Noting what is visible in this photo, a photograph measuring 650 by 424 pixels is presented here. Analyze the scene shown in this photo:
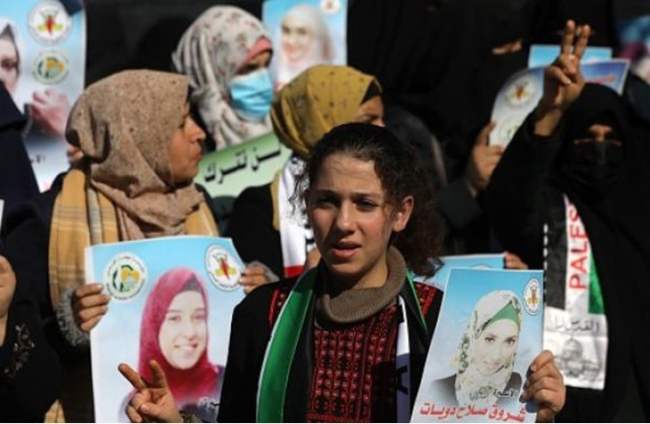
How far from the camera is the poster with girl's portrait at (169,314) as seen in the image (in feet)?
15.7

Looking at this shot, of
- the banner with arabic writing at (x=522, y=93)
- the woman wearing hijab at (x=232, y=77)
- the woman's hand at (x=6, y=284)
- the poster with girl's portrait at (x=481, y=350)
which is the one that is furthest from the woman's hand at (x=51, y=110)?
the poster with girl's portrait at (x=481, y=350)

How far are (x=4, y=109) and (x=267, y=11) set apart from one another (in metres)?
1.77

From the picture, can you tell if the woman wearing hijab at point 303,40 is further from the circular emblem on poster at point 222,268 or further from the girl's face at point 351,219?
the girl's face at point 351,219

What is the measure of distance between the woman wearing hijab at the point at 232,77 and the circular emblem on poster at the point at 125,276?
2.04m

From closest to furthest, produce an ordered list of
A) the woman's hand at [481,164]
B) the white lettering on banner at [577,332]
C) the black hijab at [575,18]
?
the white lettering on banner at [577,332]
the woman's hand at [481,164]
the black hijab at [575,18]

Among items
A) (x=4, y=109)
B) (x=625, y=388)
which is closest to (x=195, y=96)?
(x=4, y=109)

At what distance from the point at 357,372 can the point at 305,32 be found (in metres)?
3.51

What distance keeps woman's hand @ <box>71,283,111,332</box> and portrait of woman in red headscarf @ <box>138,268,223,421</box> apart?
5.6 inches

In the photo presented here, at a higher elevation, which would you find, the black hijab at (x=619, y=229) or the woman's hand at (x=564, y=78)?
the woman's hand at (x=564, y=78)

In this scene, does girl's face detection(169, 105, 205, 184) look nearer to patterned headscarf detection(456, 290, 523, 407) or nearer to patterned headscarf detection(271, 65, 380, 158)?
patterned headscarf detection(271, 65, 380, 158)

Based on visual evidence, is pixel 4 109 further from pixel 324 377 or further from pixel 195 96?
pixel 324 377

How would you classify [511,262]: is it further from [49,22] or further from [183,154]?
[49,22]

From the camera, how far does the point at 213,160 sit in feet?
21.5

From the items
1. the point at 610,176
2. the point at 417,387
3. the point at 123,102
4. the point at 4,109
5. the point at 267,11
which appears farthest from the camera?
the point at 267,11
